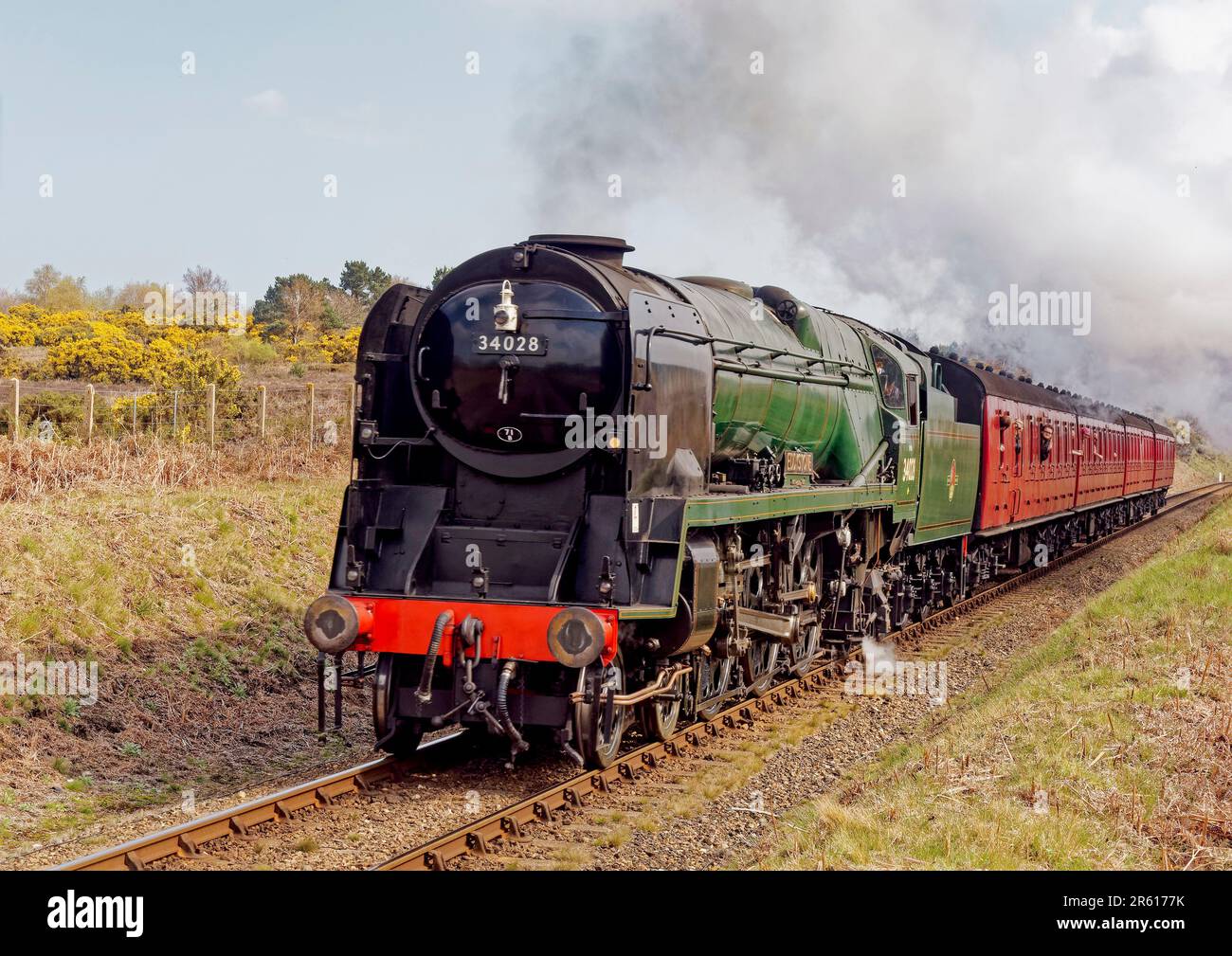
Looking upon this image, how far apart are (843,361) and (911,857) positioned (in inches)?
281

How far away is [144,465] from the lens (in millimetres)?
14453

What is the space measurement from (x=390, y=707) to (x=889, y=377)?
7.88 metres

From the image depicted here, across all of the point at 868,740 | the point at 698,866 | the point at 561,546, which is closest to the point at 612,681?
the point at 561,546

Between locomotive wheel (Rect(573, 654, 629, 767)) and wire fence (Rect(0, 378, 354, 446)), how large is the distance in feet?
31.4

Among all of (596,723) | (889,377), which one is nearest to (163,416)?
(889,377)

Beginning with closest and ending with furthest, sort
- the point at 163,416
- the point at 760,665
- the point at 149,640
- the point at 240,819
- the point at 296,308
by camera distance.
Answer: the point at 240,819 < the point at 149,640 < the point at 760,665 < the point at 163,416 < the point at 296,308

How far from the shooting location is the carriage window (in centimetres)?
1370

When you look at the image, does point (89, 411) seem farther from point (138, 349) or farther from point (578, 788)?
point (138, 349)

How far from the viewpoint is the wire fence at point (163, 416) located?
54.7ft

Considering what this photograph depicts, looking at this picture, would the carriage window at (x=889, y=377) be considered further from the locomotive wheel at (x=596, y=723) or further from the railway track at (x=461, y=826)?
the locomotive wheel at (x=596, y=723)

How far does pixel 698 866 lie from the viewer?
6.43 m

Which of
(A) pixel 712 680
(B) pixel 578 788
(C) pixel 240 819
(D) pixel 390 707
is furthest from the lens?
(A) pixel 712 680

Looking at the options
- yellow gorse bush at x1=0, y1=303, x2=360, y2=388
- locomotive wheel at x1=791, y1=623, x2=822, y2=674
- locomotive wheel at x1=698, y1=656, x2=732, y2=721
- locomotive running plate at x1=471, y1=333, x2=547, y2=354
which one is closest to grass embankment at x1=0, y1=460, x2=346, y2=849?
locomotive wheel at x1=698, y1=656, x2=732, y2=721

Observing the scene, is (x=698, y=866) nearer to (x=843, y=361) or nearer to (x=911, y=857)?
(x=911, y=857)
